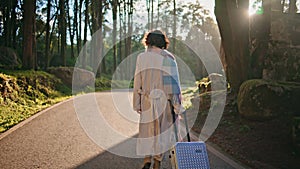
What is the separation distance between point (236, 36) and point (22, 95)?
9753mm

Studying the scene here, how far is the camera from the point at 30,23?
19.9m

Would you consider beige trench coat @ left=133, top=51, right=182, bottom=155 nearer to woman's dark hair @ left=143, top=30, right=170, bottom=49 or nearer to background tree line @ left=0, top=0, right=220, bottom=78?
woman's dark hair @ left=143, top=30, right=170, bottom=49

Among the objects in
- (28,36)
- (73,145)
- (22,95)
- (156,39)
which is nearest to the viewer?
(156,39)

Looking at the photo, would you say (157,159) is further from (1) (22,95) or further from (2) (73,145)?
(1) (22,95)

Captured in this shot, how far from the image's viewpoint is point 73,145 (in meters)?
7.46

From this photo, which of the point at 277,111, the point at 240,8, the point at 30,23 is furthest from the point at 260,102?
the point at 30,23

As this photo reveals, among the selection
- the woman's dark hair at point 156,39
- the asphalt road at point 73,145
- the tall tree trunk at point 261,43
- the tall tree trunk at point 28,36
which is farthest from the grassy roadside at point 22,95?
the tall tree trunk at point 261,43

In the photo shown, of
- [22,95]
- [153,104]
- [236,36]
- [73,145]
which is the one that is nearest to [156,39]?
[153,104]

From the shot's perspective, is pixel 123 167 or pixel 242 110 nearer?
pixel 123 167

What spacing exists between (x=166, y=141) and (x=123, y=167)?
1.17 meters

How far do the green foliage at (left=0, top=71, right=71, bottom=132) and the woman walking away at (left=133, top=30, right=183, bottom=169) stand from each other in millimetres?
5525

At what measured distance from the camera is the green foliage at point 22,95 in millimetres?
11453

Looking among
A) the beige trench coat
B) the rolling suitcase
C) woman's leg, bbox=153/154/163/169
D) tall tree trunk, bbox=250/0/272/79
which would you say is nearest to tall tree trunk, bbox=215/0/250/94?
tall tree trunk, bbox=250/0/272/79

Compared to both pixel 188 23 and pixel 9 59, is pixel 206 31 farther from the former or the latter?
pixel 9 59
